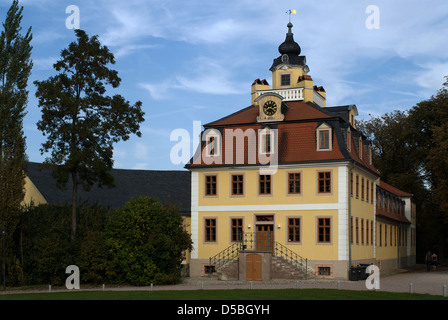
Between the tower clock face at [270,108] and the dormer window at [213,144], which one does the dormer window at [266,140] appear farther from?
the dormer window at [213,144]

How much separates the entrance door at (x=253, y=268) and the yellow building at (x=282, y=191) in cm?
6

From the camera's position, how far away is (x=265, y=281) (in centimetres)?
3547

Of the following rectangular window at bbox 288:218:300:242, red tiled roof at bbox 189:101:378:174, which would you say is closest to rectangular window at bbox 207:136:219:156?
red tiled roof at bbox 189:101:378:174

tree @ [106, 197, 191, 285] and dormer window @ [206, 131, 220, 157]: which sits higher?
dormer window @ [206, 131, 220, 157]

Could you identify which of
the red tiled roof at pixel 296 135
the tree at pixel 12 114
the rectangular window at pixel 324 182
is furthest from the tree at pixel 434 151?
the tree at pixel 12 114

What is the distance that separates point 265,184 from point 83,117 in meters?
11.6

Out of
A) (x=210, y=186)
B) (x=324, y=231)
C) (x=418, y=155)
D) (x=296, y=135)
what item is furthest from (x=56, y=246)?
(x=418, y=155)

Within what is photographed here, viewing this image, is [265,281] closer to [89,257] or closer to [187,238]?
[187,238]

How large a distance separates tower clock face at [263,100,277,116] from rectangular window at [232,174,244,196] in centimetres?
426

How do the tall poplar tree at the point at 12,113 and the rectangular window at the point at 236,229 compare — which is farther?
the rectangular window at the point at 236,229

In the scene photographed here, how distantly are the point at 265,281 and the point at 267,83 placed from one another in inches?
608

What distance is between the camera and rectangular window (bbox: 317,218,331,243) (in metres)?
38.0

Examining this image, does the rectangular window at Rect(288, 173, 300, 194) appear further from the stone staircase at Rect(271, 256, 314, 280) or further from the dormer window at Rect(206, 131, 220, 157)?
the dormer window at Rect(206, 131, 220, 157)

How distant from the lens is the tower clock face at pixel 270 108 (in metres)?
40.8
